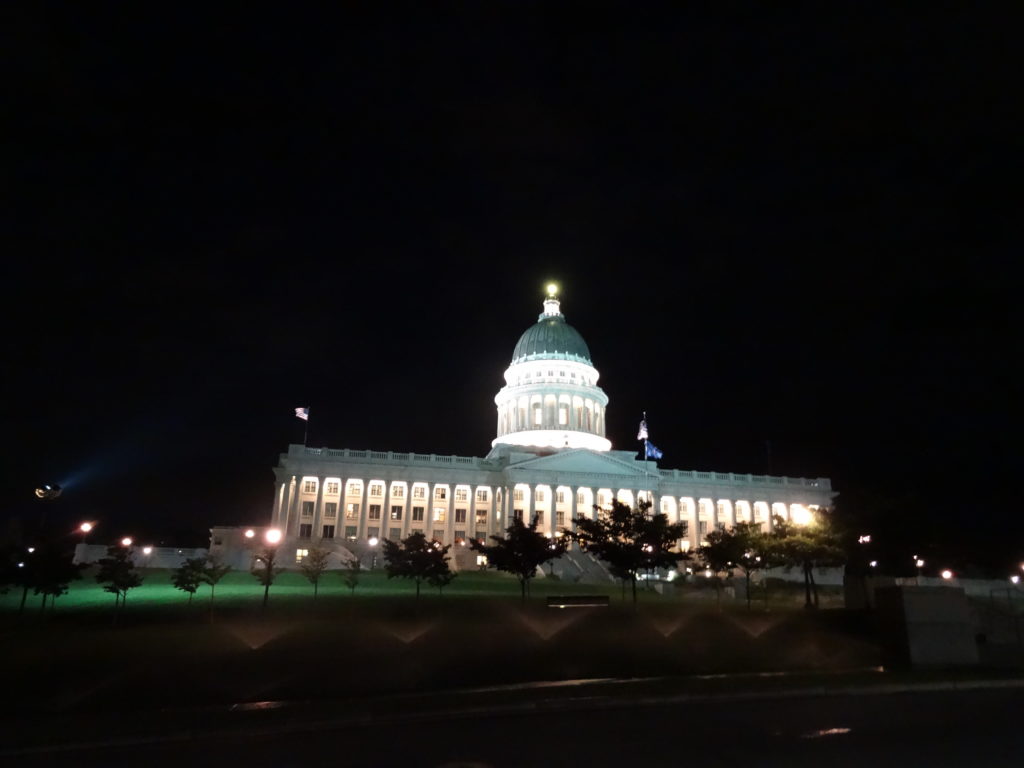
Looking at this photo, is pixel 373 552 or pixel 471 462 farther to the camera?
pixel 471 462

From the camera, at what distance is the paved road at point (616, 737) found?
1217 centimetres

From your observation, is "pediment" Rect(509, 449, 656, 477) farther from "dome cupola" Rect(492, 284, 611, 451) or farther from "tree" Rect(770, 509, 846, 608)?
"tree" Rect(770, 509, 846, 608)

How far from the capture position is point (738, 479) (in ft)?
312

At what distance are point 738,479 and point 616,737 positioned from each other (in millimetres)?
A: 85951

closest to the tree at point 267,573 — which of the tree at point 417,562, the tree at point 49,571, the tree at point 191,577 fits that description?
the tree at point 191,577

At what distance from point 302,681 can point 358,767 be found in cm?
822

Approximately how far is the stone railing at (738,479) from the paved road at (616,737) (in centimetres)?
7604

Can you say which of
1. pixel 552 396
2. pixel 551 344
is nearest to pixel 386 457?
pixel 552 396

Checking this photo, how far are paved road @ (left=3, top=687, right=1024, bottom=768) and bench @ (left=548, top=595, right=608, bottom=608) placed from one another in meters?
14.4

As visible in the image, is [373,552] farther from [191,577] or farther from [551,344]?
[551,344]

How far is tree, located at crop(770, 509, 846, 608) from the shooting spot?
44.4 m

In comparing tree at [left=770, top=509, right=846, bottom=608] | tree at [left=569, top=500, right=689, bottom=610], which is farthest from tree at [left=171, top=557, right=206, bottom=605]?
tree at [left=770, top=509, right=846, bottom=608]

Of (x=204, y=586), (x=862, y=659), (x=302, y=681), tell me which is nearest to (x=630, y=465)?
(x=204, y=586)

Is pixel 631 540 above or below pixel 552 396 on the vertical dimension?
below
